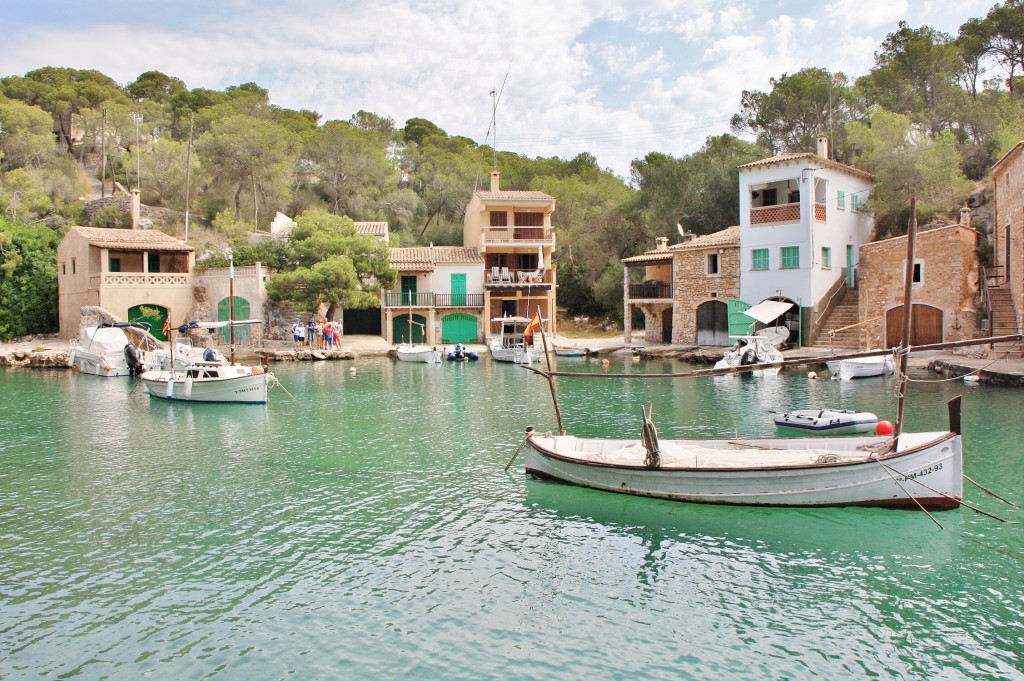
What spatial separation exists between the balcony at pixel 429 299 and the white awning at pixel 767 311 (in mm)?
19175

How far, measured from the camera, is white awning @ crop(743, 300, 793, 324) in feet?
119

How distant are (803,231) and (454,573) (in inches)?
1252

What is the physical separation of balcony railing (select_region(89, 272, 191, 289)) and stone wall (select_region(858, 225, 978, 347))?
39.3 metres

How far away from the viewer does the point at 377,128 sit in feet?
241

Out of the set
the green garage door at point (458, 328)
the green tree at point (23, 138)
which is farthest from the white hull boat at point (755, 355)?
the green tree at point (23, 138)

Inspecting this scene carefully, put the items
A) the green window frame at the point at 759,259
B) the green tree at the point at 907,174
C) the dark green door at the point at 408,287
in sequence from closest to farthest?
the green tree at the point at 907,174, the green window frame at the point at 759,259, the dark green door at the point at 408,287

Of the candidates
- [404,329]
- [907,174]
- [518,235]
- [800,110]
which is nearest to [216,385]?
[404,329]

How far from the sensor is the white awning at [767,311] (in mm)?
36156

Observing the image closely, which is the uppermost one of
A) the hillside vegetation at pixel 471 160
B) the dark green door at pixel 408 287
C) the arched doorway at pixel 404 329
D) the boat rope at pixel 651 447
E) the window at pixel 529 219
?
the hillside vegetation at pixel 471 160

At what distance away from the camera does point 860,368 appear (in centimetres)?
3078

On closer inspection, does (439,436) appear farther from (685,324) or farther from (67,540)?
(685,324)

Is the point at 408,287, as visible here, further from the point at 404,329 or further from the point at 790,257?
the point at 790,257

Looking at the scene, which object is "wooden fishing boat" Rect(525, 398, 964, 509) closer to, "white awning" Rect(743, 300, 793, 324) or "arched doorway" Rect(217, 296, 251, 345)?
"white awning" Rect(743, 300, 793, 324)

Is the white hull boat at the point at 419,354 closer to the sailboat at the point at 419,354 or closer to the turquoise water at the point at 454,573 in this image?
the sailboat at the point at 419,354
